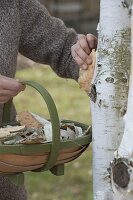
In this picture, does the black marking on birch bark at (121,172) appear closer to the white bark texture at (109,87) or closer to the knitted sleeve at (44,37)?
the white bark texture at (109,87)

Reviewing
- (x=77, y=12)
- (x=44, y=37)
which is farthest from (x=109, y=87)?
(x=77, y=12)

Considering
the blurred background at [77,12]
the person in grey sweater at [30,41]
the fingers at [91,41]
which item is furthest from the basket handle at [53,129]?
the blurred background at [77,12]

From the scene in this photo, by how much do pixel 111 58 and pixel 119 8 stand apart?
0.33ft

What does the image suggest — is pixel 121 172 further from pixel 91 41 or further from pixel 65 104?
pixel 65 104

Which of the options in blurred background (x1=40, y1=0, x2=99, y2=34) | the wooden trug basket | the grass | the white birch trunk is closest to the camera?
the white birch trunk

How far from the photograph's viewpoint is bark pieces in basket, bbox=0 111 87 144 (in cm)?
127

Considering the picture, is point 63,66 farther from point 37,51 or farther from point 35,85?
point 35,85

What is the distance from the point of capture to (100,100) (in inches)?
51.2

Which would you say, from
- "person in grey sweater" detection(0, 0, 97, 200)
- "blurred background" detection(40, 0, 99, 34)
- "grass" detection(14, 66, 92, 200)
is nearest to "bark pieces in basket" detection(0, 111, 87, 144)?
"person in grey sweater" detection(0, 0, 97, 200)

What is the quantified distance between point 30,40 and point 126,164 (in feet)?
2.73

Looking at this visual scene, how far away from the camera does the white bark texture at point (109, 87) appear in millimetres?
1256

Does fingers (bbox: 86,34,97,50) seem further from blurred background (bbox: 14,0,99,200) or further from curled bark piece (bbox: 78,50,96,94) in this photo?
blurred background (bbox: 14,0,99,200)

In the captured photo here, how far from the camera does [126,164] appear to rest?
3.53ft

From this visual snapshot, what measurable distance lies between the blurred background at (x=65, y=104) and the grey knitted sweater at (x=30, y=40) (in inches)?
26.9
